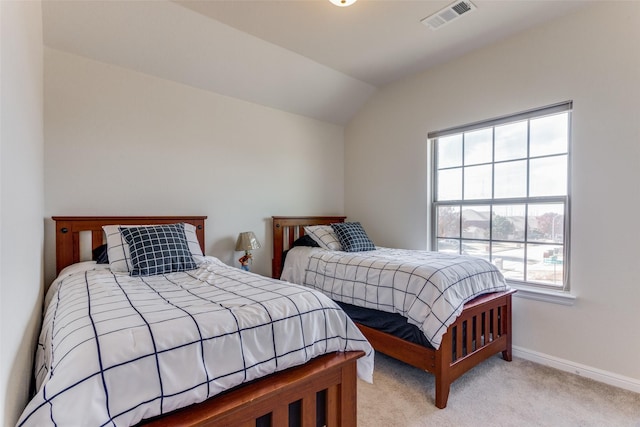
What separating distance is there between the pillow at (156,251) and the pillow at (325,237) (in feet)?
4.23

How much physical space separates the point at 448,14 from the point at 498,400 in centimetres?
265

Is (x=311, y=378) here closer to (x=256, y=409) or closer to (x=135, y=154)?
(x=256, y=409)

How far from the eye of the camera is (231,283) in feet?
5.45

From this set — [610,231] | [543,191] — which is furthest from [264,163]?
[610,231]

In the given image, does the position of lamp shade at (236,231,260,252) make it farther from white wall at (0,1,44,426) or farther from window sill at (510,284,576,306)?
window sill at (510,284,576,306)

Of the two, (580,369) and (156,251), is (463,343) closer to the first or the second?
(580,369)

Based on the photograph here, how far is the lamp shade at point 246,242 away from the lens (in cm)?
308

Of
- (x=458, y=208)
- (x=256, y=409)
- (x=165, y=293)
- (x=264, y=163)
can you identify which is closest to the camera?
(x=256, y=409)

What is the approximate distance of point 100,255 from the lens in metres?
2.27

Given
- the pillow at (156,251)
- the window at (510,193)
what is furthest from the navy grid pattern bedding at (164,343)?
the window at (510,193)

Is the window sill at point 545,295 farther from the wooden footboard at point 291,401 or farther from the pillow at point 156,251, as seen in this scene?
the pillow at point 156,251

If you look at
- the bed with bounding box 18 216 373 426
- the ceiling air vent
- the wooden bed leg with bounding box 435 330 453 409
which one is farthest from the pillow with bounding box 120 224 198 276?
the ceiling air vent

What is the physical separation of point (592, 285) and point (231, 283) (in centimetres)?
247

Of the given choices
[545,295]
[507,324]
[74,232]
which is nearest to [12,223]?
[74,232]
